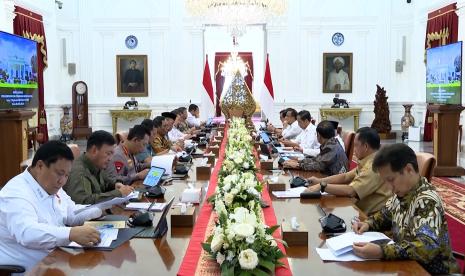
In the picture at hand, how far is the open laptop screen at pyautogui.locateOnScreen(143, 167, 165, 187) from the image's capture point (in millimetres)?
3439

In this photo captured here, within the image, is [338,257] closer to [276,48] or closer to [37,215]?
[37,215]

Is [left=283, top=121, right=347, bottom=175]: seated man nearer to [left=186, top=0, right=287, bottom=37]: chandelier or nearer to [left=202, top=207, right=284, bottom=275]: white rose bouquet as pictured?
[left=202, top=207, right=284, bottom=275]: white rose bouquet

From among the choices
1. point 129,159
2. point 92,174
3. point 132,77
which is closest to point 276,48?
point 132,77

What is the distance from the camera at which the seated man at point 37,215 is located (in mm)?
2150

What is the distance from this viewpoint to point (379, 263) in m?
1.99

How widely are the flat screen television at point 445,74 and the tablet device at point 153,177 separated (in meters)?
5.24

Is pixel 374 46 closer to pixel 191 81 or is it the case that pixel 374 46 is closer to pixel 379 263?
pixel 191 81

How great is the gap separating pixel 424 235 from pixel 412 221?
10 centimetres

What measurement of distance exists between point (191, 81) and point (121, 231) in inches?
435

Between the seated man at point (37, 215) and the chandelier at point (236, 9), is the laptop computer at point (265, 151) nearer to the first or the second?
the seated man at point (37, 215)

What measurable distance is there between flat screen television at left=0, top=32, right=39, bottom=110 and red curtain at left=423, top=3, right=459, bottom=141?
26.5 ft

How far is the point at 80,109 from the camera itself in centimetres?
1274

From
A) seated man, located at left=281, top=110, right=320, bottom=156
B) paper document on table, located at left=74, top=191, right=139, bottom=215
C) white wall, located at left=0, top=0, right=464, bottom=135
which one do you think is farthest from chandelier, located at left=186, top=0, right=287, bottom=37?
paper document on table, located at left=74, top=191, right=139, bottom=215

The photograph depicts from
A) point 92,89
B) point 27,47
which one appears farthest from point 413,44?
point 27,47
